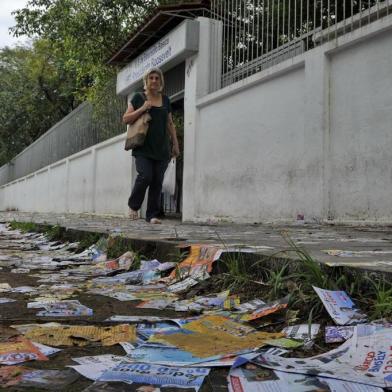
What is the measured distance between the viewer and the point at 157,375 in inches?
48.5

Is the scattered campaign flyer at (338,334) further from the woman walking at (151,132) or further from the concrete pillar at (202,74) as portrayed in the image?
the concrete pillar at (202,74)

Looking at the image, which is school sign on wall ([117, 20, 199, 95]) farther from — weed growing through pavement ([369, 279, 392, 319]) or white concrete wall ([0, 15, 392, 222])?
weed growing through pavement ([369, 279, 392, 319])

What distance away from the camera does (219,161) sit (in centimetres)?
702

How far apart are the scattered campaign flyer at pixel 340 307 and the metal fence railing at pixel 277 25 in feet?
11.7

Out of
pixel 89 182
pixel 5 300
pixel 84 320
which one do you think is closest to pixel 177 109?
pixel 89 182

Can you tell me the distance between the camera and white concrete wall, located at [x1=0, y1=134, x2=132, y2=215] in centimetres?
1067

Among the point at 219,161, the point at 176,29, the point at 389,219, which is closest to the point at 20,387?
the point at 389,219

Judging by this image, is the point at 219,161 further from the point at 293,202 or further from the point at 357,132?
the point at 357,132

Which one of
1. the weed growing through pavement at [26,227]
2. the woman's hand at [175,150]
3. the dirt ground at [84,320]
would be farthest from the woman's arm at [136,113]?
the dirt ground at [84,320]

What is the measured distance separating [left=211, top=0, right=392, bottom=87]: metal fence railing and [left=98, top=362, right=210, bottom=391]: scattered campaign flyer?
163 inches

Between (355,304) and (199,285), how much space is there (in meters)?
0.91

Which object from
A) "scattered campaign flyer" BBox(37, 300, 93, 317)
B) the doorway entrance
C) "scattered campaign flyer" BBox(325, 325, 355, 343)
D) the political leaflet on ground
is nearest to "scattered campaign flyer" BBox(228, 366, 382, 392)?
"scattered campaign flyer" BBox(325, 325, 355, 343)

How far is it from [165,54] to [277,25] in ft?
9.24

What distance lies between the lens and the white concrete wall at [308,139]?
4535 mm
